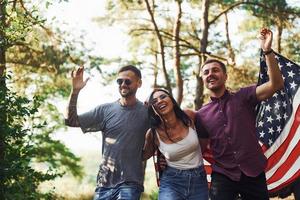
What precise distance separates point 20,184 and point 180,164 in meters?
3.93

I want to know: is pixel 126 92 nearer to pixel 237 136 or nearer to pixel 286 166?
pixel 237 136

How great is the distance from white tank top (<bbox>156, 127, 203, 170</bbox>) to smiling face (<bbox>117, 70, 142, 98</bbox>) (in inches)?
27.9

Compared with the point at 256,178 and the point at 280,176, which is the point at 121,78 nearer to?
the point at 256,178

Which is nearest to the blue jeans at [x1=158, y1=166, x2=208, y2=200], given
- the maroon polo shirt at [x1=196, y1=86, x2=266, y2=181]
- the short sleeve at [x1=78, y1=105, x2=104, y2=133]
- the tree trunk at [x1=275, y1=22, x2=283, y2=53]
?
the maroon polo shirt at [x1=196, y1=86, x2=266, y2=181]

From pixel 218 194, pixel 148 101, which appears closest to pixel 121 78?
pixel 148 101

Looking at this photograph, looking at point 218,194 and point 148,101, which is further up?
point 148,101

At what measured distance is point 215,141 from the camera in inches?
191

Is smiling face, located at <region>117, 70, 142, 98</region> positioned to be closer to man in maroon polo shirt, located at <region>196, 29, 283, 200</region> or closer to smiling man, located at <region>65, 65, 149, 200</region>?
smiling man, located at <region>65, 65, 149, 200</region>

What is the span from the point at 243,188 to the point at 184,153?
2.29ft

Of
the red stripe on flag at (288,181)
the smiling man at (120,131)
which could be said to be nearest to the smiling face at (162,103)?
the smiling man at (120,131)

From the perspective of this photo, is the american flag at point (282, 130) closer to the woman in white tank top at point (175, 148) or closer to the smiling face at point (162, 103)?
the woman in white tank top at point (175, 148)

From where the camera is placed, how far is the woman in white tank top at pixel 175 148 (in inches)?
182

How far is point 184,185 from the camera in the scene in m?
4.60

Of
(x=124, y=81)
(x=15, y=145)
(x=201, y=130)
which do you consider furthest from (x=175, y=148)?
(x=15, y=145)
